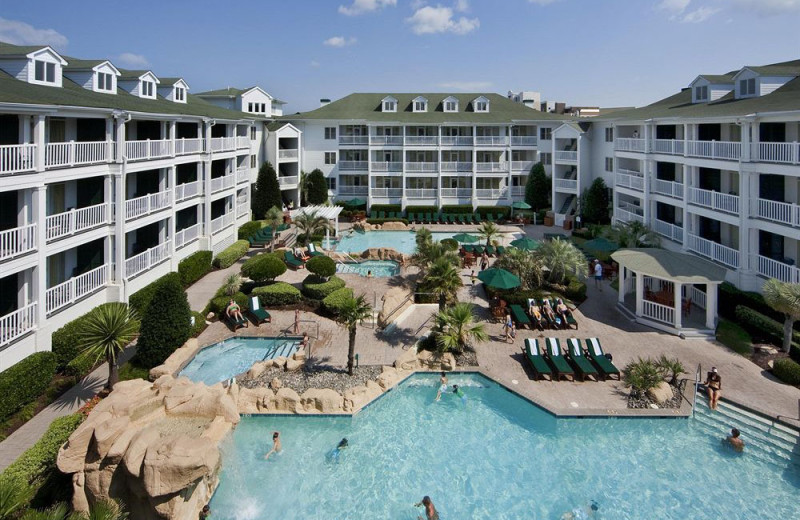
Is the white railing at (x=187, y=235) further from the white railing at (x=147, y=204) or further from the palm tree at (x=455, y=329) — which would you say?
the palm tree at (x=455, y=329)

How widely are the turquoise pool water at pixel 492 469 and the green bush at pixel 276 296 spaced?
10238 mm

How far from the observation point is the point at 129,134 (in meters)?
28.4

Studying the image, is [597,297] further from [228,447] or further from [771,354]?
[228,447]

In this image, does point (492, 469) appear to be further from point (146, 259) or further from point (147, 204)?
point (147, 204)

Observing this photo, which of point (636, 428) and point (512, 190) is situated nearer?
point (636, 428)

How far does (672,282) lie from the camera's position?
25.1 meters

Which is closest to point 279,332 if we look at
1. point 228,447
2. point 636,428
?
point 228,447

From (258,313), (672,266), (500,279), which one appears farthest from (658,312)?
(258,313)

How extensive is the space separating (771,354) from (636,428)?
7918 millimetres

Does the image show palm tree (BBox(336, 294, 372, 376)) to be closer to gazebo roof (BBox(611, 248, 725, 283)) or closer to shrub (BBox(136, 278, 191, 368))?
shrub (BBox(136, 278, 191, 368))

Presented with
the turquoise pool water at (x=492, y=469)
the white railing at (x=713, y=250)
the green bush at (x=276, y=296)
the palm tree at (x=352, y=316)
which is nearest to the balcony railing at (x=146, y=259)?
the green bush at (x=276, y=296)

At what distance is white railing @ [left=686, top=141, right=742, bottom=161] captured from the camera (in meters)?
27.0

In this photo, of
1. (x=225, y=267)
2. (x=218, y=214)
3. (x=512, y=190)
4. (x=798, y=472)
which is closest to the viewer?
(x=798, y=472)

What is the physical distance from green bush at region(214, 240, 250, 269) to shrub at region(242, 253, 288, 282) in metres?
6.06
